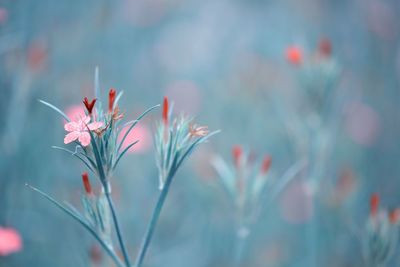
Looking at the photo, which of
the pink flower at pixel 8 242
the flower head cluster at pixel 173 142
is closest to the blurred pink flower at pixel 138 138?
the pink flower at pixel 8 242

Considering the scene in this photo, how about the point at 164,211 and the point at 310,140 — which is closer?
the point at 310,140

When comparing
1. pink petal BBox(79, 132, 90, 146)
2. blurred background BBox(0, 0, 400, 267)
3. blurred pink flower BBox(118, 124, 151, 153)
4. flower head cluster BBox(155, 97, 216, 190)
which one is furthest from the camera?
blurred pink flower BBox(118, 124, 151, 153)

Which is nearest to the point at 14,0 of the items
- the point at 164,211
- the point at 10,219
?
the point at 10,219

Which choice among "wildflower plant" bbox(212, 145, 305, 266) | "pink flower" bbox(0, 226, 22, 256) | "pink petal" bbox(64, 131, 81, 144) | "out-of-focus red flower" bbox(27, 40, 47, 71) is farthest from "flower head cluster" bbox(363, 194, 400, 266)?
"out-of-focus red flower" bbox(27, 40, 47, 71)

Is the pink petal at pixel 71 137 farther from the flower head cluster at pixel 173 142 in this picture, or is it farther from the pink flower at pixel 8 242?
the pink flower at pixel 8 242

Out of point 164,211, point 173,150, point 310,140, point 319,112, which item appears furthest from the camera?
point 164,211

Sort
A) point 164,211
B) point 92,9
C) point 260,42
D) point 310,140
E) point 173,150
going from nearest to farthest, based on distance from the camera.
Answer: point 173,150 < point 310,140 < point 164,211 < point 92,9 < point 260,42

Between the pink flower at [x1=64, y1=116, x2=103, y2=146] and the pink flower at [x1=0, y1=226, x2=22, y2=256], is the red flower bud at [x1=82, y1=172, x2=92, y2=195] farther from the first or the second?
the pink flower at [x1=0, y1=226, x2=22, y2=256]

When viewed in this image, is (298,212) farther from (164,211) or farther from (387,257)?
(387,257)
